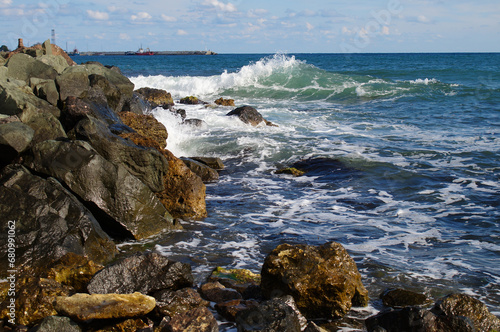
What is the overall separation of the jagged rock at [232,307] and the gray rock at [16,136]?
314 cm

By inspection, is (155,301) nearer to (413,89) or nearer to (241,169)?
(241,169)

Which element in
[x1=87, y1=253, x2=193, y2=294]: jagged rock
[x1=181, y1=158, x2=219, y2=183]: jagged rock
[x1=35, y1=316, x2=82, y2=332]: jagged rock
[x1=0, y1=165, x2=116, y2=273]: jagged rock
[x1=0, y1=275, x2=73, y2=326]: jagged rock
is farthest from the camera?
[x1=181, y1=158, x2=219, y2=183]: jagged rock

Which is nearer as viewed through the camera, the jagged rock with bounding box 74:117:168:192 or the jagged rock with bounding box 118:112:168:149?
the jagged rock with bounding box 74:117:168:192

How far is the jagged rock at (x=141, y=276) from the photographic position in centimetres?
413

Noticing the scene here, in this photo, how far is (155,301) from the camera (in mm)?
3982

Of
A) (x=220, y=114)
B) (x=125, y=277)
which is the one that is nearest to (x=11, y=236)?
(x=125, y=277)

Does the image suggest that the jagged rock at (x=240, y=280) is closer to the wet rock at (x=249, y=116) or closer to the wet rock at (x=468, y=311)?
the wet rock at (x=468, y=311)

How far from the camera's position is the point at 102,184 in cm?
581

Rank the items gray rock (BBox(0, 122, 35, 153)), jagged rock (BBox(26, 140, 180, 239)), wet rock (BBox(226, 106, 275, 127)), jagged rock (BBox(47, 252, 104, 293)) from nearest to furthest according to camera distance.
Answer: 1. jagged rock (BBox(47, 252, 104, 293))
2. gray rock (BBox(0, 122, 35, 153))
3. jagged rock (BBox(26, 140, 180, 239))
4. wet rock (BBox(226, 106, 275, 127))

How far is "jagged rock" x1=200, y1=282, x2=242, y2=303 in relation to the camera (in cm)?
449

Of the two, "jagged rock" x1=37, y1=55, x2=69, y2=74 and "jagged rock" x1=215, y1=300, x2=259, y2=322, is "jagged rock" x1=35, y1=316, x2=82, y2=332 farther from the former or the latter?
"jagged rock" x1=37, y1=55, x2=69, y2=74

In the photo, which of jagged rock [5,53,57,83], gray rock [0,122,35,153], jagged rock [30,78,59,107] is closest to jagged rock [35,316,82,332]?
gray rock [0,122,35,153]

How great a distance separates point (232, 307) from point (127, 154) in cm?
318

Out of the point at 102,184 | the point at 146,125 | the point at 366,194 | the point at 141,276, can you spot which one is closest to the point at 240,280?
the point at 141,276
